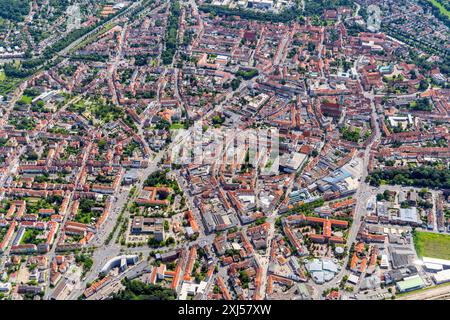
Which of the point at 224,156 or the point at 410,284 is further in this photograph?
the point at 224,156

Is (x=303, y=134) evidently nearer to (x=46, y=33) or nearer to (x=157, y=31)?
(x=157, y=31)

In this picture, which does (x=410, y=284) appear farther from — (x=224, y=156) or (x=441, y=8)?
(x=441, y=8)

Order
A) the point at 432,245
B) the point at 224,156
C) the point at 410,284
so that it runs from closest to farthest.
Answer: the point at 410,284 → the point at 432,245 → the point at 224,156

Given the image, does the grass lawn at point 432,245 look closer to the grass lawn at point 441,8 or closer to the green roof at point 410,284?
the green roof at point 410,284

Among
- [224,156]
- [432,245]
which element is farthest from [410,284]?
[224,156]

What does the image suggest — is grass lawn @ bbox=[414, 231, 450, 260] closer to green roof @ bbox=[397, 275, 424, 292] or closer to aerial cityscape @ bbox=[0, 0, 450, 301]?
aerial cityscape @ bbox=[0, 0, 450, 301]
